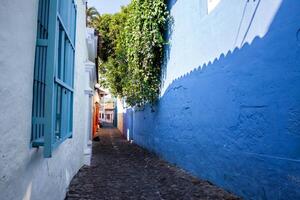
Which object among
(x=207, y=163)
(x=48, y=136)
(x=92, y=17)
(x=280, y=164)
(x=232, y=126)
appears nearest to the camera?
(x=48, y=136)

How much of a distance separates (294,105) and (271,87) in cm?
54

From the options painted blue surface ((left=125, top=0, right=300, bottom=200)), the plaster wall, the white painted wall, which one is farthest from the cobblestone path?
the plaster wall

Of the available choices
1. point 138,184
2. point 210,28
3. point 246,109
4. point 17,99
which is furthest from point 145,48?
point 17,99

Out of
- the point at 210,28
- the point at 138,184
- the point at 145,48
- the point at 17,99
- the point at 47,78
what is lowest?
Answer: the point at 138,184

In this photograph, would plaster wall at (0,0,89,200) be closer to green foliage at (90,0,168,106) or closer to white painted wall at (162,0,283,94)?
white painted wall at (162,0,283,94)

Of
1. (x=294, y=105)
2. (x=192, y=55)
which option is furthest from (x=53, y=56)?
(x=192, y=55)

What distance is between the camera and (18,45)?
2.21 m

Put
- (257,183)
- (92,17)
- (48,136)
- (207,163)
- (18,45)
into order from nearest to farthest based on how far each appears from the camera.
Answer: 1. (18,45)
2. (48,136)
3. (257,183)
4. (207,163)
5. (92,17)

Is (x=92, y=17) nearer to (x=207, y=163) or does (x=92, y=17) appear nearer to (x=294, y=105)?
(x=207, y=163)

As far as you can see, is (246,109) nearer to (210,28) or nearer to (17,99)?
(210,28)

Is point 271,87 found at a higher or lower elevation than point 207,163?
higher

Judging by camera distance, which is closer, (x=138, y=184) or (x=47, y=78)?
(x=47, y=78)

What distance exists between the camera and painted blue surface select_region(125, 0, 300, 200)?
421cm

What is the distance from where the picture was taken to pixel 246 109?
5293mm
